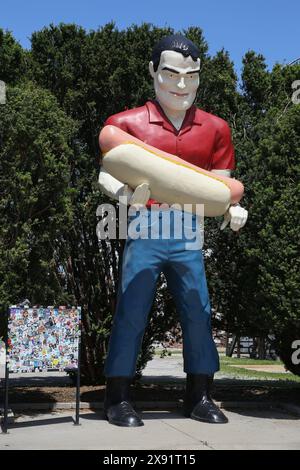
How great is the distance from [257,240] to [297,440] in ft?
9.89

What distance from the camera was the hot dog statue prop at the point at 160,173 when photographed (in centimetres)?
617

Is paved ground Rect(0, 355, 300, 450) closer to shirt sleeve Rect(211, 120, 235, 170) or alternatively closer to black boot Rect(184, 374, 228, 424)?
black boot Rect(184, 374, 228, 424)

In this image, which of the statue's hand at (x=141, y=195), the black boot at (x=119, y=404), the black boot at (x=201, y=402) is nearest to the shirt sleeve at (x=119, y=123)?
the statue's hand at (x=141, y=195)

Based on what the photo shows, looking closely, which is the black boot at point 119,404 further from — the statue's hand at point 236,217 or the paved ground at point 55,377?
the paved ground at point 55,377

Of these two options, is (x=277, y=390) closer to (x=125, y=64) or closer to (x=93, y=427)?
(x=93, y=427)

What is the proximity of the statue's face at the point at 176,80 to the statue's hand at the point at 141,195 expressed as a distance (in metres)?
1.23

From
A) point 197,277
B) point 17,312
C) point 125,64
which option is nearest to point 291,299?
point 197,277

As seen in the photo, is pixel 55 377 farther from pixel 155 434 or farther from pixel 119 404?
pixel 155 434

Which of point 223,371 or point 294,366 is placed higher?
point 294,366

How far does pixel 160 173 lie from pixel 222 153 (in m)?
1.24

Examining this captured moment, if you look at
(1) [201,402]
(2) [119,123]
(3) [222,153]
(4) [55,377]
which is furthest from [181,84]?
(4) [55,377]

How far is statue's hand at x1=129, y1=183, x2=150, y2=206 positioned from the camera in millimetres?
6172

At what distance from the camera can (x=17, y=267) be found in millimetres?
7484

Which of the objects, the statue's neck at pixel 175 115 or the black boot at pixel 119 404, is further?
the statue's neck at pixel 175 115
